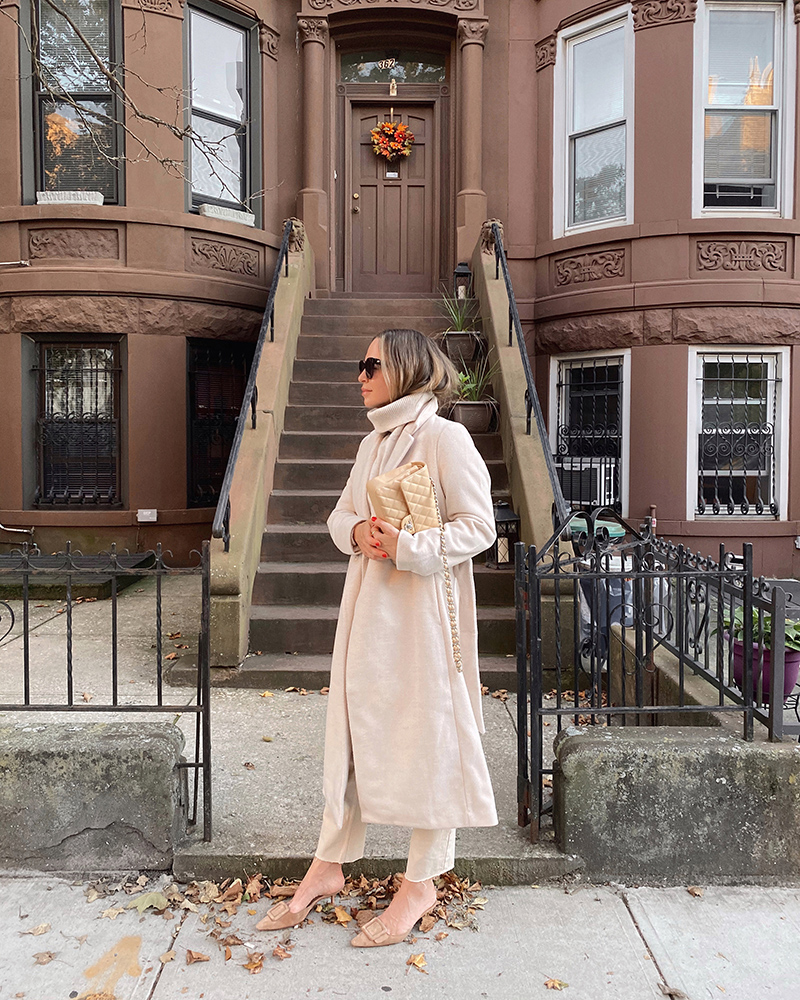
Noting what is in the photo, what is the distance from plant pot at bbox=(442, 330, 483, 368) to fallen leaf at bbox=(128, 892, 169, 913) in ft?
18.6

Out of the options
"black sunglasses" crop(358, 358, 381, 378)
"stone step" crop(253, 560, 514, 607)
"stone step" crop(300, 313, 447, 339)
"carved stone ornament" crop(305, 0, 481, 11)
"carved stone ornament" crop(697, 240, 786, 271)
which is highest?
"carved stone ornament" crop(305, 0, 481, 11)

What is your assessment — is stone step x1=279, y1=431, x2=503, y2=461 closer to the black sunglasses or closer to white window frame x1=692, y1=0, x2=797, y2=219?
white window frame x1=692, y1=0, x2=797, y2=219

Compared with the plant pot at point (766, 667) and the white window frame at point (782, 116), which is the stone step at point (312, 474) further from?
the white window frame at point (782, 116)

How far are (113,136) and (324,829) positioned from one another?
319 inches

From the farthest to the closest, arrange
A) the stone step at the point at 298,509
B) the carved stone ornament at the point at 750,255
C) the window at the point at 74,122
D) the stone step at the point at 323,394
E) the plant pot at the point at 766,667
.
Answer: the window at the point at 74,122 → the carved stone ornament at the point at 750,255 → the stone step at the point at 323,394 → the stone step at the point at 298,509 → the plant pot at the point at 766,667

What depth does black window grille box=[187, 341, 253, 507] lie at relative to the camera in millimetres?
9016

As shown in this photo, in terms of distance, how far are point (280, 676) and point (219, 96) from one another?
23.4 ft

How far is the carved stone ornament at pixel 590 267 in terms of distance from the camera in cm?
869

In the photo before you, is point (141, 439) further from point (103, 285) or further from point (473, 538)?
point (473, 538)

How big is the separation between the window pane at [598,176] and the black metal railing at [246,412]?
3.28 metres

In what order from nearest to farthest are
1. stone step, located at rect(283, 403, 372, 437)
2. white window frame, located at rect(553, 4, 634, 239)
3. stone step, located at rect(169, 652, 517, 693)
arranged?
stone step, located at rect(169, 652, 517, 693), stone step, located at rect(283, 403, 372, 437), white window frame, located at rect(553, 4, 634, 239)

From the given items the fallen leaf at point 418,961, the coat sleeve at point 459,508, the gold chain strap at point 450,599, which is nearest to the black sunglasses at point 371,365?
the coat sleeve at point 459,508

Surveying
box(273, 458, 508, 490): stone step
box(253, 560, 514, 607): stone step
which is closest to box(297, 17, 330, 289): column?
box(273, 458, 508, 490): stone step

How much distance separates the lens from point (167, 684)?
516cm
